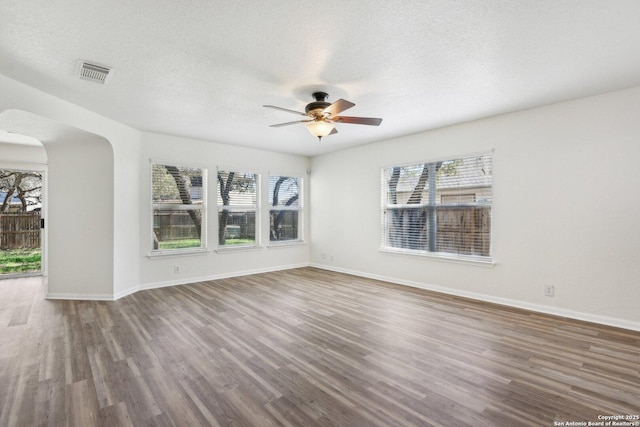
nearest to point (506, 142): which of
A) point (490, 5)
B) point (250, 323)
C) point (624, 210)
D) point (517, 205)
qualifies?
point (517, 205)

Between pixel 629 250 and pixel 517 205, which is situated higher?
pixel 517 205

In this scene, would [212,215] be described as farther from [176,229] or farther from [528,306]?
[528,306]

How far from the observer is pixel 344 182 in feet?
20.9

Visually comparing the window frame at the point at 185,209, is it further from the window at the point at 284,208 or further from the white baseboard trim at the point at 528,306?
the white baseboard trim at the point at 528,306

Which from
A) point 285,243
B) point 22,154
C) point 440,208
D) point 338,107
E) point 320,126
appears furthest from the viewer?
point 285,243

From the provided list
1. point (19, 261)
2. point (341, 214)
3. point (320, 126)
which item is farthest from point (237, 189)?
point (19, 261)

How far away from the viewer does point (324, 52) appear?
253cm

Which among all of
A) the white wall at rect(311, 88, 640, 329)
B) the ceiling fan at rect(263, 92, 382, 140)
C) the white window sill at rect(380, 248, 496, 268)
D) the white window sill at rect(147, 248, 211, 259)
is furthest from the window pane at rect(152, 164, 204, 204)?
the white wall at rect(311, 88, 640, 329)

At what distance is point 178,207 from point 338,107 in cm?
371

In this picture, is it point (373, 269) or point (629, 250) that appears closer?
point (629, 250)

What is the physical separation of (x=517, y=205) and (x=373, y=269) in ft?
8.89

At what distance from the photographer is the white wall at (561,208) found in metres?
3.29

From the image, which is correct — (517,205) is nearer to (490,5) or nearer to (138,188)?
(490,5)

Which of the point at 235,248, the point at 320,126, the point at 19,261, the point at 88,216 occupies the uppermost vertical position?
the point at 320,126
